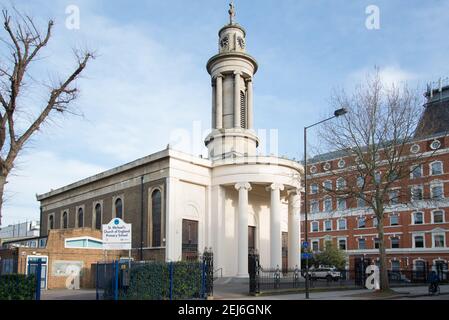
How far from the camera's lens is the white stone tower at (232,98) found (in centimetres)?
4672

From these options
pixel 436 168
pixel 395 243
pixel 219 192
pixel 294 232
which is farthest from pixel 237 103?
pixel 395 243

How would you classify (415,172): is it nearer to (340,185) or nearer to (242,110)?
(340,185)

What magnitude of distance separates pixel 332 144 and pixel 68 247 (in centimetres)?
2155

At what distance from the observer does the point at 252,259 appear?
2712 cm

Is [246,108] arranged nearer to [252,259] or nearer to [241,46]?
[241,46]

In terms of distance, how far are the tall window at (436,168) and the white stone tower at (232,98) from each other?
2499 centimetres

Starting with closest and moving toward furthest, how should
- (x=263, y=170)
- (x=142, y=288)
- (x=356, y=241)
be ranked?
(x=142, y=288) < (x=263, y=170) < (x=356, y=241)

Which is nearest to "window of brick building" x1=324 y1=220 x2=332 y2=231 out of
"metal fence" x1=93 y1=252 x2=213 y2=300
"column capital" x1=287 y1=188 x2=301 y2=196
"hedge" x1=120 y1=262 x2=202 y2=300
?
"column capital" x1=287 y1=188 x2=301 y2=196

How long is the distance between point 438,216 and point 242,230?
3069 cm

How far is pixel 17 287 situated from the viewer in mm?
16578

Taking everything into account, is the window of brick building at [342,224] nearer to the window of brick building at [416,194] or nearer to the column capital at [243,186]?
the column capital at [243,186]

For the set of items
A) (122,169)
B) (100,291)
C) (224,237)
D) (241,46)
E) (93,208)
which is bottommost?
(100,291)
